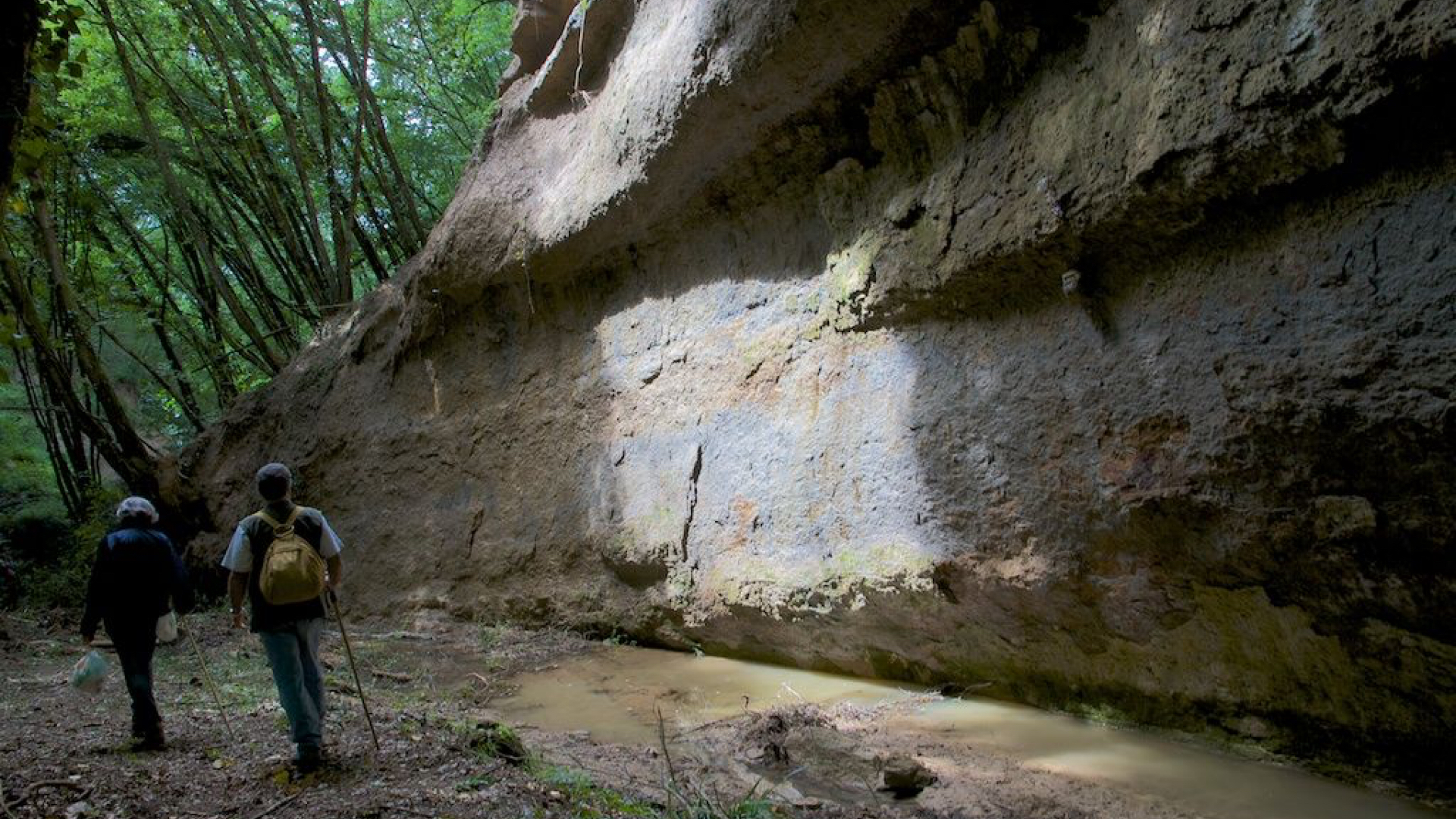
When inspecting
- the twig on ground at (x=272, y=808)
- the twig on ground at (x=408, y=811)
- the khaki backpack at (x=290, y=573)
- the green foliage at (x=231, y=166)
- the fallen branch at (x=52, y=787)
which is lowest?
the twig on ground at (x=408, y=811)

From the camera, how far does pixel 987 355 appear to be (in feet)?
14.4

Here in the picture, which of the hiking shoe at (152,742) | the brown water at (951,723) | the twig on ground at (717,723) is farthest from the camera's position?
the twig on ground at (717,723)

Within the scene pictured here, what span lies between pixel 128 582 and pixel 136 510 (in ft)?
1.10

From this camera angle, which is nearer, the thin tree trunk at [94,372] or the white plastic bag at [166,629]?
the white plastic bag at [166,629]

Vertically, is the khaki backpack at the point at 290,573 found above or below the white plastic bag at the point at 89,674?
above

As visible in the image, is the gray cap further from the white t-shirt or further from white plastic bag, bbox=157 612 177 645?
white plastic bag, bbox=157 612 177 645

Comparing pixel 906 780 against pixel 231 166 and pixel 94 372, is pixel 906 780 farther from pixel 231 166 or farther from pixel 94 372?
pixel 231 166

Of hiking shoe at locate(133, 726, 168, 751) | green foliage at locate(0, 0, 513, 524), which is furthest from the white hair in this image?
green foliage at locate(0, 0, 513, 524)

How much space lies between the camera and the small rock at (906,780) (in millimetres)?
3420

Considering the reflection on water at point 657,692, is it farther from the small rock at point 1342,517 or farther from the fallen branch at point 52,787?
the small rock at point 1342,517

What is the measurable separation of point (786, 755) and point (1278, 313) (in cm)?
260

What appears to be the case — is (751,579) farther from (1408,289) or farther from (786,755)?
(1408,289)

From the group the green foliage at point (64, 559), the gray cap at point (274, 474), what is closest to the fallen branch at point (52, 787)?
the gray cap at point (274, 474)

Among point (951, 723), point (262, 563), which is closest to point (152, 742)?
point (262, 563)
